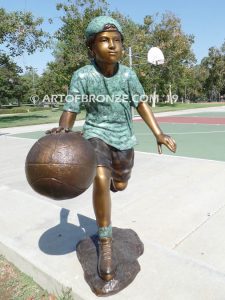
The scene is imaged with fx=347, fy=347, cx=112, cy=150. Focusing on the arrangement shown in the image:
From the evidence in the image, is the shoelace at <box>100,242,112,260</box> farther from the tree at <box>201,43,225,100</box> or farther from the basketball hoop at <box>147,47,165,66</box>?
the tree at <box>201,43,225,100</box>

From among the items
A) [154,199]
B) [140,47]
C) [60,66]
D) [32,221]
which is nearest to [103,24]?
[32,221]

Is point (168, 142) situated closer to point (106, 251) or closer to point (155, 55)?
point (106, 251)

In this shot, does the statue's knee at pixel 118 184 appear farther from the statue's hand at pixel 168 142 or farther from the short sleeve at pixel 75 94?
the short sleeve at pixel 75 94

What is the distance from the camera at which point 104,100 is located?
294 cm

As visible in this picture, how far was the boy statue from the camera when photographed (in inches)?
110

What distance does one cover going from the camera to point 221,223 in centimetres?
420

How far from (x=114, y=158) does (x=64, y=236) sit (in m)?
1.22

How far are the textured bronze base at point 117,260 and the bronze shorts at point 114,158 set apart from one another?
67cm

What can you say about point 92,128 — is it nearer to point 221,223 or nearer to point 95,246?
point 95,246

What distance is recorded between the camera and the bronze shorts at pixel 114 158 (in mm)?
2850

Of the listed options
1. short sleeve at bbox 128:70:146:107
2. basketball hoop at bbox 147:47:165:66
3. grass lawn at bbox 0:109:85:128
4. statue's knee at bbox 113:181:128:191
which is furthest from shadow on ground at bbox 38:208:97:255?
basketball hoop at bbox 147:47:165:66

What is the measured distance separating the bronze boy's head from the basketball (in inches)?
29.4

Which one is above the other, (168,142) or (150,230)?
(168,142)

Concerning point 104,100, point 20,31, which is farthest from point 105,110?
point 20,31
